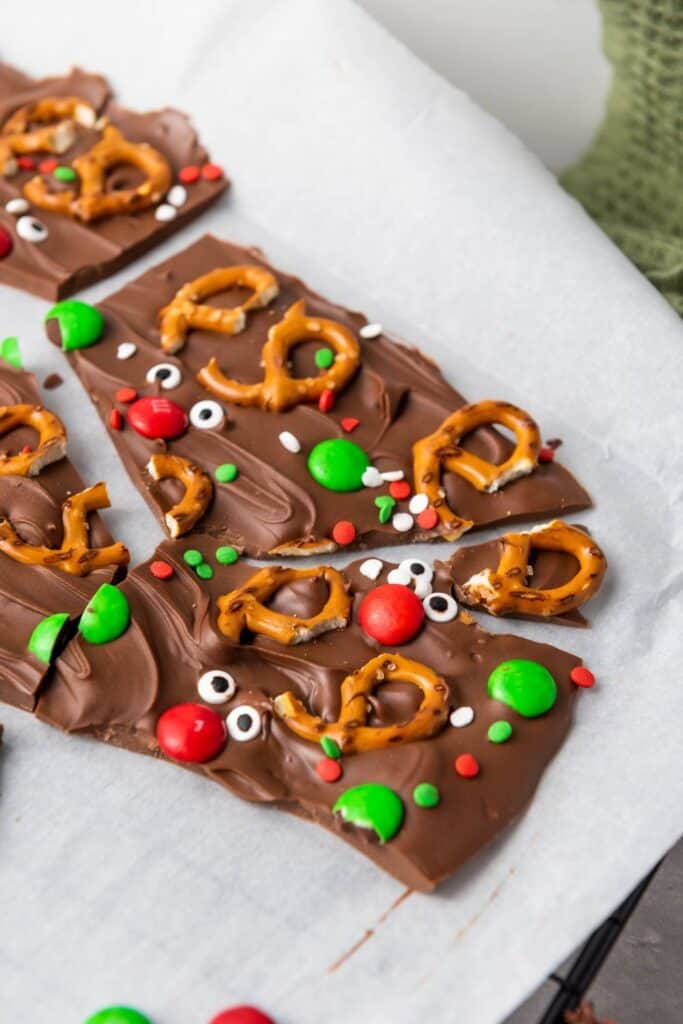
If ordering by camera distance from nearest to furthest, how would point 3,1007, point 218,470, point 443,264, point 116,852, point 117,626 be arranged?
point 3,1007 < point 116,852 < point 117,626 < point 218,470 < point 443,264

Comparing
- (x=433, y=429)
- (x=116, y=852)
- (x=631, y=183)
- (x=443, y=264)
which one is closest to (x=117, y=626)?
(x=116, y=852)

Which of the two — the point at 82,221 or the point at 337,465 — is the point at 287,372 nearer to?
the point at 337,465

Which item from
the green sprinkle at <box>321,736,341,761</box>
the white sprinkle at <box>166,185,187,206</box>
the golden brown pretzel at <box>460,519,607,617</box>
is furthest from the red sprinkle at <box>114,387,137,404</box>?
the green sprinkle at <box>321,736,341,761</box>

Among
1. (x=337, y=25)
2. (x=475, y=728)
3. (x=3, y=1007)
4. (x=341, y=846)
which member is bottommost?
(x=3, y=1007)

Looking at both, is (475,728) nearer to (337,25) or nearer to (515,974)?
(515,974)

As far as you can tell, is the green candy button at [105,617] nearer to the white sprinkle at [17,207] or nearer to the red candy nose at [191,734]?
the red candy nose at [191,734]

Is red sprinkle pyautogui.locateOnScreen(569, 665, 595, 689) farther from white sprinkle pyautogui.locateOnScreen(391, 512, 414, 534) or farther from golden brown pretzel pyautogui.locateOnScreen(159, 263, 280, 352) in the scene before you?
golden brown pretzel pyautogui.locateOnScreen(159, 263, 280, 352)
